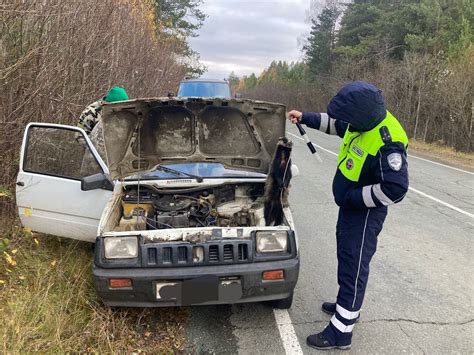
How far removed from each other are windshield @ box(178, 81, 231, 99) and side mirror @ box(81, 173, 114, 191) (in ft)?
24.3

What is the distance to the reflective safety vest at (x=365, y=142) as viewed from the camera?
9.07 feet

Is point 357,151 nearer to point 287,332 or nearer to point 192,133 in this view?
point 287,332

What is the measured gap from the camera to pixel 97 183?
3.77m

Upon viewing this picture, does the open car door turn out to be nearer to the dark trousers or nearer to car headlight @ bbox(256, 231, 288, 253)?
car headlight @ bbox(256, 231, 288, 253)

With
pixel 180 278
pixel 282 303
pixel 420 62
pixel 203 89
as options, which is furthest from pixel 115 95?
pixel 420 62

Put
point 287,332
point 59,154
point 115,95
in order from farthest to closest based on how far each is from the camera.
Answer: point 115,95, point 59,154, point 287,332

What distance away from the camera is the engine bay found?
142 inches

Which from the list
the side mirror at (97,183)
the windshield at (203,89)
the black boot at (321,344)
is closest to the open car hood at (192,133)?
the side mirror at (97,183)

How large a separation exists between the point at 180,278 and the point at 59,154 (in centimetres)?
216

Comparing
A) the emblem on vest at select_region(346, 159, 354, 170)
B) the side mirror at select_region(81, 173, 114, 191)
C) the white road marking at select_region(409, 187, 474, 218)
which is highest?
the emblem on vest at select_region(346, 159, 354, 170)

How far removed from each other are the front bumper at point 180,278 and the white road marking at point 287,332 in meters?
0.45

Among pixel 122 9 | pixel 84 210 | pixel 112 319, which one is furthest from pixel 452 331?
pixel 122 9

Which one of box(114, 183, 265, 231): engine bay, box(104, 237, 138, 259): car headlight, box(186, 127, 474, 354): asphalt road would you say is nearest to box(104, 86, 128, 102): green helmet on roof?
box(114, 183, 265, 231): engine bay

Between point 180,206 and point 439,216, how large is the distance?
4.74 m
